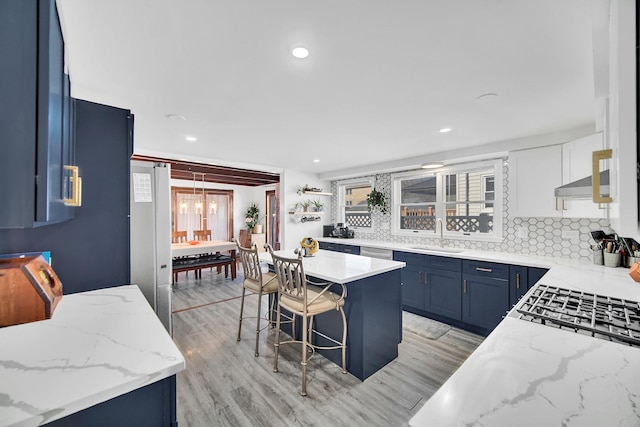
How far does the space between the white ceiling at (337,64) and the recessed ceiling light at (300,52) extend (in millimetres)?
39

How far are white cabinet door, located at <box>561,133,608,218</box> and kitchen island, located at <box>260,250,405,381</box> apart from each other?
1.76m

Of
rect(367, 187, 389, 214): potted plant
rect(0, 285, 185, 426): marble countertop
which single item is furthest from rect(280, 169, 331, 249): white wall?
rect(0, 285, 185, 426): marble countertop

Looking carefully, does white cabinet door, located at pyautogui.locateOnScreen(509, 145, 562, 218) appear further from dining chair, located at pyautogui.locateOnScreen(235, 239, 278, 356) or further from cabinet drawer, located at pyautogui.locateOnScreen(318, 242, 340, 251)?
dining chair, located at pyautogui.locateOnScreen(235, 239, 278, 356)

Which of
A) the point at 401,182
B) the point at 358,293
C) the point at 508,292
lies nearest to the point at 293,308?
the point at 358,293

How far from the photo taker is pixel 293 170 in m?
5.16

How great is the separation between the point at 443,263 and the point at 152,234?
322cm

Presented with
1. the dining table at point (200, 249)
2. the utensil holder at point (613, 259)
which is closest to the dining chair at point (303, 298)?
the utensil holder at point (613, 259)

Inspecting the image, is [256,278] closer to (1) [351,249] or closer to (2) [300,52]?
(2) [300,52]

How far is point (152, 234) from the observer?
6.95 ft

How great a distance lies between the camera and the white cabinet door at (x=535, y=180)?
9.06ft

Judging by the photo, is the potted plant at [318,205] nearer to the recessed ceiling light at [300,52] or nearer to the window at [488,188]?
the window at [488,188]

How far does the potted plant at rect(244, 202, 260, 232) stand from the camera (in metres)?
8.28

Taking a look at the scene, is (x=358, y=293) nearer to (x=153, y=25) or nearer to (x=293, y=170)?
(x=153, y=25)

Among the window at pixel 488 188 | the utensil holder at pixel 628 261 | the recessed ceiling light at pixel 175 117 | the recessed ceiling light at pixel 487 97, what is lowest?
the utensil holder at pixel 628 261
